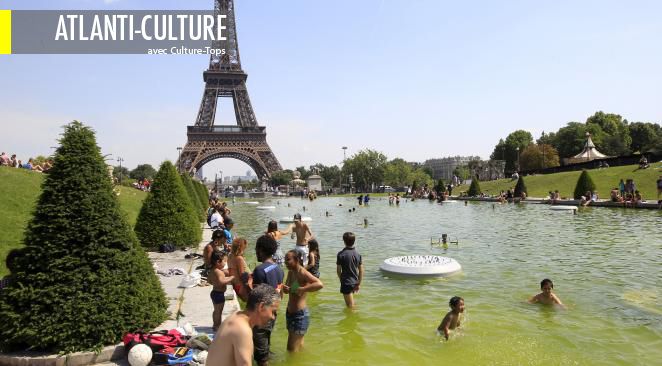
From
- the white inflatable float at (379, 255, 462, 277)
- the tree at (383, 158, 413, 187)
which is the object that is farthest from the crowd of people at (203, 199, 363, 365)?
the tree at (383, 158, 413, 187)

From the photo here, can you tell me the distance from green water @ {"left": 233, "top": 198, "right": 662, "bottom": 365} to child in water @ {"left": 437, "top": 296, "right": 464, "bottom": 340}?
17 cm

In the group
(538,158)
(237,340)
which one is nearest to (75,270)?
(237,340)

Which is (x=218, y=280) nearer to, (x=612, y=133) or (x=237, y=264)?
(x=237, y=264)

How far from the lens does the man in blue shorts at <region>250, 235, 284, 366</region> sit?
228 inches

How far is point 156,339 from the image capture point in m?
5.87

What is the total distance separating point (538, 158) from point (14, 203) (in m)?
94.2

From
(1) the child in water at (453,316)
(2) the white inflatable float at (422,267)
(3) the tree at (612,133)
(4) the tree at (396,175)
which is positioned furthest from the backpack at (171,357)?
(4) the tree at (396,175)

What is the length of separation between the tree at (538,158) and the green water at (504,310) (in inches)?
3128

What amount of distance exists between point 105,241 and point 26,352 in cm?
156

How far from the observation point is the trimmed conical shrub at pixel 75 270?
5.52 meters

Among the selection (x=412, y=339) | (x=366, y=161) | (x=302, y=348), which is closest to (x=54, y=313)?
(x=302, y=348)

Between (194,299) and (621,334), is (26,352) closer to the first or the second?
(194,299)

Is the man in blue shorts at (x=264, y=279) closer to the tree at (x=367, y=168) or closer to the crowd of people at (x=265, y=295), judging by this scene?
the crowd of people at (x=265, y=295)

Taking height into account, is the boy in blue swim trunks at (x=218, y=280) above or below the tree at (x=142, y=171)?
below
